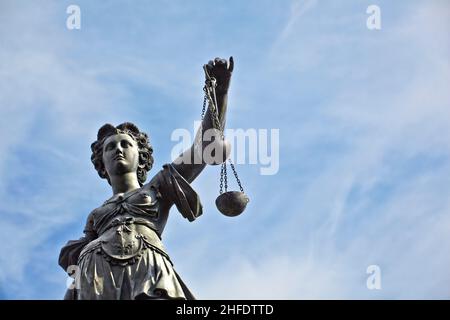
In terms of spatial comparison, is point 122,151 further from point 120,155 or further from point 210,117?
point 210,117

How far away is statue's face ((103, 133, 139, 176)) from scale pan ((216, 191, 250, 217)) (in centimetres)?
159

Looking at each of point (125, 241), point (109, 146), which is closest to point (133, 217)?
point (125, 241)

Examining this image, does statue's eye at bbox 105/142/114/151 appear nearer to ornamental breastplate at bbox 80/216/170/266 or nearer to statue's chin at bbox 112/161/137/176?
statue's chin at bbox 112/161/137/176

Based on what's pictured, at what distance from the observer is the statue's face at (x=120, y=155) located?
19391mm

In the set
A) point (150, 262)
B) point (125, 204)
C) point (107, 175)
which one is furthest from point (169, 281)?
point (107, 175)

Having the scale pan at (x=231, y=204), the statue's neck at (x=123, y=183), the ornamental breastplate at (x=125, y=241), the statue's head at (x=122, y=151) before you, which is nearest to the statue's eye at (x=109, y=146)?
the statue's head at (x=122, y=151)

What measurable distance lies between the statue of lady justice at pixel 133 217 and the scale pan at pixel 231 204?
539mm

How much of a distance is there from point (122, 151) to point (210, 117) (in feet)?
4.40

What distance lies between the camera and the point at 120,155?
1942 cm

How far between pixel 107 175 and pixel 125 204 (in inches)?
58.3

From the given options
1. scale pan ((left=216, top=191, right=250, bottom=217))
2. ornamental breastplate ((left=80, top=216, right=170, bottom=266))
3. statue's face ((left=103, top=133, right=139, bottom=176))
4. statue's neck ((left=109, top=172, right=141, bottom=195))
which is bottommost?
ornamental breastplate ((left=80, top=216, right=170, bottom=266))

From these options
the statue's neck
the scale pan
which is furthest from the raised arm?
the scale pan

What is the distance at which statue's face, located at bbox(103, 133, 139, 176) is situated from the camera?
63.6ft
